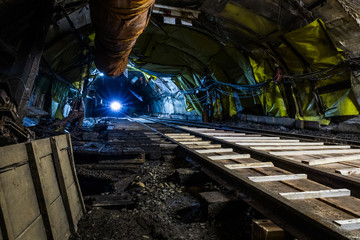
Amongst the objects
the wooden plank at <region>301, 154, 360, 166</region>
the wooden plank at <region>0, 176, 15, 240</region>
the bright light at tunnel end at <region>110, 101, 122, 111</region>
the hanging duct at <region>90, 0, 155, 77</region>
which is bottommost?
the wooden plank at <region>301, 154, 360, 166</region>

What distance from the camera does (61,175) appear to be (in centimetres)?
226

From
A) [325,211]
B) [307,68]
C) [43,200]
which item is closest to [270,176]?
[325,211]

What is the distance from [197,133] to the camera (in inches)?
259

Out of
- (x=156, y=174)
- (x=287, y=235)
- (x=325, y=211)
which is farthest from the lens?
(x=156, y=174)

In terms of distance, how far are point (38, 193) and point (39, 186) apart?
0.19ft

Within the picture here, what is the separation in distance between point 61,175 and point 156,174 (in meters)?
1.70

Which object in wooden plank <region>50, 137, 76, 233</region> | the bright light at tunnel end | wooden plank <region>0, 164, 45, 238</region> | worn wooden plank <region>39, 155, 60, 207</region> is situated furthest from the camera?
the bright light at tunnel end

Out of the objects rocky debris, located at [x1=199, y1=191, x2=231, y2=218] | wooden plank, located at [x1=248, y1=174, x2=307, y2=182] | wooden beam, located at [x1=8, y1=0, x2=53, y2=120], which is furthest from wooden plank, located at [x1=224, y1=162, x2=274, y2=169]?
wooden beam, located at [x1=8, y1=0, x2=53, y2=120]

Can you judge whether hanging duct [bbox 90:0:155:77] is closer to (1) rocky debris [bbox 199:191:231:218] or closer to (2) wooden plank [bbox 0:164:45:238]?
(2) wooden plank [bbox 0:164:45:238]

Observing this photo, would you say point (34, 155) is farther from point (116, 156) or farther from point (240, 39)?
point (240, 39)

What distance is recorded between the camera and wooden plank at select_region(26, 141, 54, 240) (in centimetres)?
180

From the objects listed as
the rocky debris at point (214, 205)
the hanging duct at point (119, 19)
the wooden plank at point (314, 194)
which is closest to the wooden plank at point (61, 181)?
the rocky debris at point (214, 205)

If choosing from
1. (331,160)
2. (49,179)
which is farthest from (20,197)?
(331,160)

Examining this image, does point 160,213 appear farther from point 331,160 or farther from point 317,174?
point 331,160
